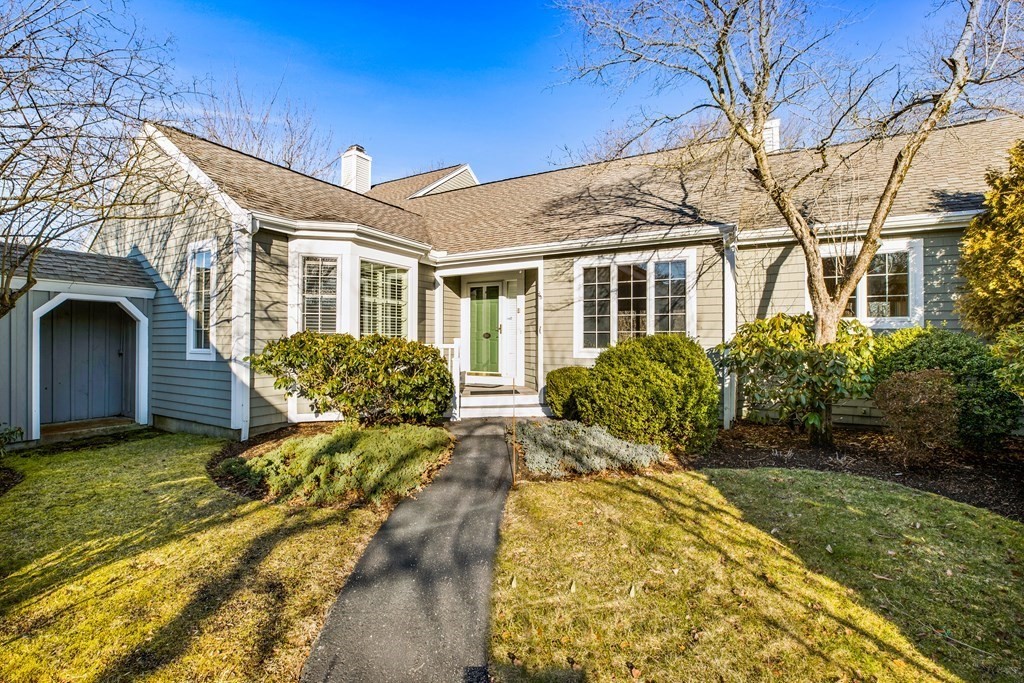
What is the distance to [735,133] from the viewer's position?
318 inches

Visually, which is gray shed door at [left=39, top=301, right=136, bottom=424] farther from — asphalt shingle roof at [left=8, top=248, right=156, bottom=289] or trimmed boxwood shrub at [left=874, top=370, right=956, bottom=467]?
trimmed boxwood shrub at [left=874, top=370, right=956, bottom=467]

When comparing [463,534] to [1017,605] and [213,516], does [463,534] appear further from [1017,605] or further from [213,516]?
[1017,605]

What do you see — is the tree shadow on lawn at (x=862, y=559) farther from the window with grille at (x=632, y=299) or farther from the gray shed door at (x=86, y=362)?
the gray shed door at (x=86, y=362)

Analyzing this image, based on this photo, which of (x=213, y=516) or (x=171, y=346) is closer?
(x=213, y=516)

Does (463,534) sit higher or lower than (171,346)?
lower

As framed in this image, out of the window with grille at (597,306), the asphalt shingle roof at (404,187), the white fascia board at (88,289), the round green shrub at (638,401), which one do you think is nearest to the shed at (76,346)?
the white fascia board at (88,289)

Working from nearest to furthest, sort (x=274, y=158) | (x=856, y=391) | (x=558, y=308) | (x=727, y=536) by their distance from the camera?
1. (x=727, y=536)
2. (x=856, y=391)
3. (x=558, y=308)
4. (x=274, y=158)

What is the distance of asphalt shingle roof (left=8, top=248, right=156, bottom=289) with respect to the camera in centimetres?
796

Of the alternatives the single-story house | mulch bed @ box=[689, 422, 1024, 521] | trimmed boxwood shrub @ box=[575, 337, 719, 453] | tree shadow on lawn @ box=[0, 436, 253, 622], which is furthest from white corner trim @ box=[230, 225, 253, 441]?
mulch bed @ box=[689, 422, 1024, 521]

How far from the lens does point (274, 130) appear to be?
71.4 ft

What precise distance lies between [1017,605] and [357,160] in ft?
54.3

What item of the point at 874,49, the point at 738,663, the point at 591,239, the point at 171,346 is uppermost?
the point at 874,49

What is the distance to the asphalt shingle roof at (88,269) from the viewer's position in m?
7.96

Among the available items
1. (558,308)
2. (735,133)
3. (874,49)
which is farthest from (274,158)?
(874,49)
